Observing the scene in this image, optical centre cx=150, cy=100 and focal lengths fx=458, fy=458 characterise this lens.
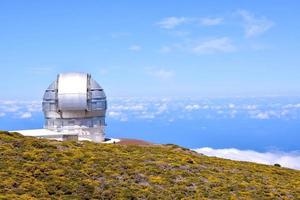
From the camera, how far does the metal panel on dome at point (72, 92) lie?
5106 cm

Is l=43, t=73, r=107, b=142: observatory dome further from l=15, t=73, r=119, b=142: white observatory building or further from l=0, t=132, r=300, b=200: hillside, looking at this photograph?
l=0, t=132, r=300, b=200: hillside

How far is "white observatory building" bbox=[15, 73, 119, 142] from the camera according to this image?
51062 mm

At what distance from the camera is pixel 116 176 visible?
22953 mm

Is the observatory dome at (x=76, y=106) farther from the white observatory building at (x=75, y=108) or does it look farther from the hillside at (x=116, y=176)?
the hillside at (x=116, y=176)

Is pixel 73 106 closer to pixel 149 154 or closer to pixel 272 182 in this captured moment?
pixel 149 154

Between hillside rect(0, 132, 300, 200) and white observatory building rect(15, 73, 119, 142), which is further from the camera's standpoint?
white observatory building rect(15, 73, 119, 142)

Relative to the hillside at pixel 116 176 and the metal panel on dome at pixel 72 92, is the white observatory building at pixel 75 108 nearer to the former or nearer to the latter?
the metal panel on dome at pixel 72 92

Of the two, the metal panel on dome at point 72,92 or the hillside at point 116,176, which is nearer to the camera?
the hillside at point 116,176

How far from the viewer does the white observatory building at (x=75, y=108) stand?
51.1m

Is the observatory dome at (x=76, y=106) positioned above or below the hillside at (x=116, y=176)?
above

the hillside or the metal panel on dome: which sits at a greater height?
the metal panel on dome

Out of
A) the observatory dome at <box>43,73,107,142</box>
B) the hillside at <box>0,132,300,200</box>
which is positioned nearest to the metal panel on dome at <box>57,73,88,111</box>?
the observatory dome at <box>43,73,107,142</box>

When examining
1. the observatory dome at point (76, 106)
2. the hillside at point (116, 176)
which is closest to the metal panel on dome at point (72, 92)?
the observatory dome at point (76, 106)

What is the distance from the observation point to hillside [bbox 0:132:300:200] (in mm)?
20469
